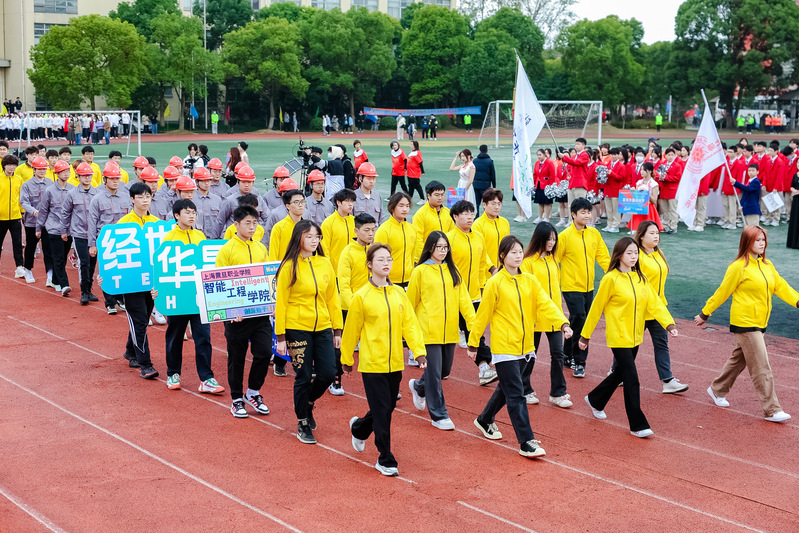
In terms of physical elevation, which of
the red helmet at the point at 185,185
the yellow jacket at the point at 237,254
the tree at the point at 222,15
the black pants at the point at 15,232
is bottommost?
the black pants at the point at 15,232

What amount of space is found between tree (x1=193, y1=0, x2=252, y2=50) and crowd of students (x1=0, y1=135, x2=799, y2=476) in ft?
201

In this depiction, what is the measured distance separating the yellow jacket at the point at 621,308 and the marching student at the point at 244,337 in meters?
2.98

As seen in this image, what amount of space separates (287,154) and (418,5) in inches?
1524

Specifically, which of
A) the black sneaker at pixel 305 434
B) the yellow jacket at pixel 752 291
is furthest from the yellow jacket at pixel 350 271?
the yellow jacket at pixel 752 291

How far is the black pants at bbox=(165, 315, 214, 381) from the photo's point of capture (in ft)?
28.3

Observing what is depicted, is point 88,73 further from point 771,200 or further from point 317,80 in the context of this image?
point 771,200

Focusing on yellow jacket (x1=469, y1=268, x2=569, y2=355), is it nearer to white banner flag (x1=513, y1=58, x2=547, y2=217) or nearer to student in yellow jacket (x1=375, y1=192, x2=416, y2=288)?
student in yellow jacket (x1=375, y1=192, x2=416, y2=288)

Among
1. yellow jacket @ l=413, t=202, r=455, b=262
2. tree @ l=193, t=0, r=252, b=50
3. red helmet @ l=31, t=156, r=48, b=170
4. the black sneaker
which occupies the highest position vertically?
tree @ l=193, t=0, r=252, b=50

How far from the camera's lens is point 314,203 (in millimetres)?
10883

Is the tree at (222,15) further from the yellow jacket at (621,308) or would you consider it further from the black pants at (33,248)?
the yellow jacket at (621,308)

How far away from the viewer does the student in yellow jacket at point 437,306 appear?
780 cm

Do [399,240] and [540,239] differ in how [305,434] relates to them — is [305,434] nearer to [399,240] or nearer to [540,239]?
[399,240]

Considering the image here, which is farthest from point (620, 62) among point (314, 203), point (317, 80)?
point (314, 203)

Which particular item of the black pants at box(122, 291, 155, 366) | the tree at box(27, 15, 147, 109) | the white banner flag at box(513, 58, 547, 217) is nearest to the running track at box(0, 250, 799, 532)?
the black pants at box(122, 291, 155, 366)
